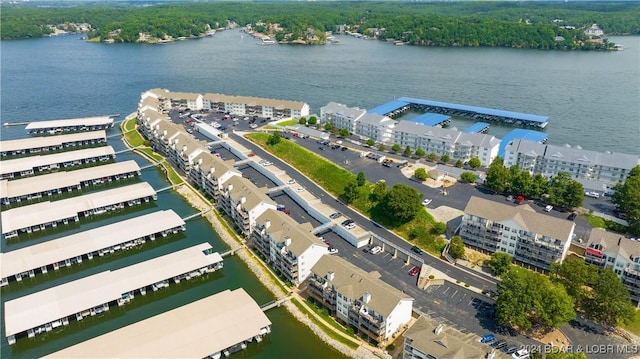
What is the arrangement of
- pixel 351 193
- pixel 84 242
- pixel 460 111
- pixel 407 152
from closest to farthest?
pixel 84 242 < pixel 351 193 < pixel 407 152 < pixel 460 111

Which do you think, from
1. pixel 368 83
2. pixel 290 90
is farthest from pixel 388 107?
pixel 290 90

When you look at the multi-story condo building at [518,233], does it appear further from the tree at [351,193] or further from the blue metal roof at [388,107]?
the blue metal roof at [388,107]

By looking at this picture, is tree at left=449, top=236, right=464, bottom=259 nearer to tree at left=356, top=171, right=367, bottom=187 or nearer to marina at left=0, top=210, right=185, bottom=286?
tree at left=356, top=171, right=367, bottom=187

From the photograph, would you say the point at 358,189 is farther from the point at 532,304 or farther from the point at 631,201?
the point at 631,201

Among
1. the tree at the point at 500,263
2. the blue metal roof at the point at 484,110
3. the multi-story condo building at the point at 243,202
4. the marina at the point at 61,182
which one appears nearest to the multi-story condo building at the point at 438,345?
the tree at the point at 500,263

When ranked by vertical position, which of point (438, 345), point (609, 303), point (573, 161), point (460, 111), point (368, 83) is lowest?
point (438, 345)

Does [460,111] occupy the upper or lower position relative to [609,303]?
upper

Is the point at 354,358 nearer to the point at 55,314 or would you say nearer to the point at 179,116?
the point at 55,314

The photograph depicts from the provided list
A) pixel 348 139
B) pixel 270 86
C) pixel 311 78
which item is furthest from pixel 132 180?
pixel 311 78
